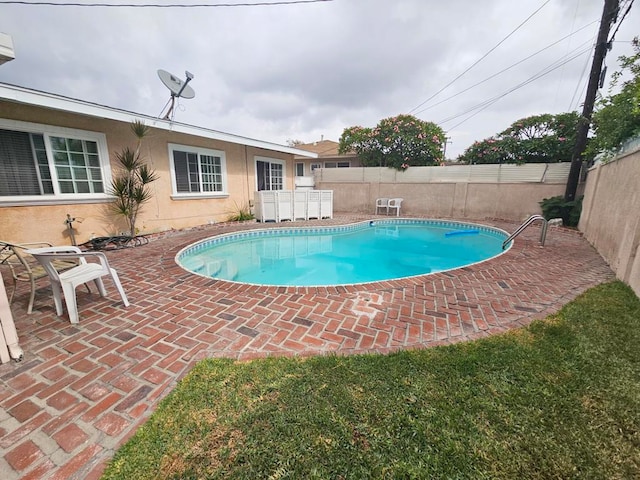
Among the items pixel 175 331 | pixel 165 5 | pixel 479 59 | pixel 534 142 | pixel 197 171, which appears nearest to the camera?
pixel 175 331

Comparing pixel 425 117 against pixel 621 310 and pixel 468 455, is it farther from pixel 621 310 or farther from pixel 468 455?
pixel 468 455

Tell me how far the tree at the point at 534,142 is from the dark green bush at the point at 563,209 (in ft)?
10.8

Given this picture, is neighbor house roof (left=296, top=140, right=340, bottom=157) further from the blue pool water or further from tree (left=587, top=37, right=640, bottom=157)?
tree (left=587, top=37, right=640, bottom=157)

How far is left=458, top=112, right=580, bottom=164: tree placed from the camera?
470 inches

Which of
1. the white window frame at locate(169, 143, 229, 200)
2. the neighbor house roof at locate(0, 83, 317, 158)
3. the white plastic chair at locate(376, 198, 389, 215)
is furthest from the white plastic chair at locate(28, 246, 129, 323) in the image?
the white plastic chair at locate(376, 198, 389, 215)

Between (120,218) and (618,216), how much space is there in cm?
1123

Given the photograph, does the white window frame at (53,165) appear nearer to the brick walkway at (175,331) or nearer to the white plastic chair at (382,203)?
the brick walkway at (175,331)

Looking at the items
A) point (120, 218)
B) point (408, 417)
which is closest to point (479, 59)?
point (408, 417)

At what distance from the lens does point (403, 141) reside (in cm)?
1520

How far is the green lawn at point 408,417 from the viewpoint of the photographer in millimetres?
1368

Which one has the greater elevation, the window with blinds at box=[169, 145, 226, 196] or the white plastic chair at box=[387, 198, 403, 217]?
the window with blinds at box=[169, 145, 226, 196]

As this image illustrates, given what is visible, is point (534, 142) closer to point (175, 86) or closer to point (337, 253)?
point (337, 253)

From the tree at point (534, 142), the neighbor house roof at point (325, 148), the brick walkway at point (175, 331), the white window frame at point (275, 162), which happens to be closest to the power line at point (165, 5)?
the white window frame at point (275, 162)

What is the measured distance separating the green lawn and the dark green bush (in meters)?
9.38
